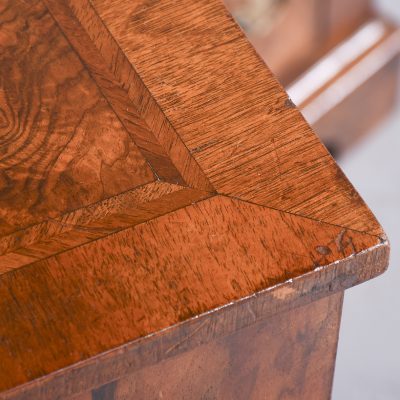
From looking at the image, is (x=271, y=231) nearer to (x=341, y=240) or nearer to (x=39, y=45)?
(x=341, y=240)

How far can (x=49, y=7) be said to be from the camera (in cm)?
79

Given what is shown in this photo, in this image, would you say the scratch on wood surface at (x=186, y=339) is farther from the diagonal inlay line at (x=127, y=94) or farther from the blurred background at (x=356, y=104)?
the blurred background at (x=356, y=104)

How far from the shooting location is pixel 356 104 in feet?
5.78

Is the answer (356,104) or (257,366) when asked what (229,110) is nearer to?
(257,366)

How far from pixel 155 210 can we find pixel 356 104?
3.82ft

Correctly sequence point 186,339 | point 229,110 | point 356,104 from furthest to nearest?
1. point 356,104
2. point 229,110
3. point 186,339

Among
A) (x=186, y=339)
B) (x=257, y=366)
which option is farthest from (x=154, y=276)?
(x=257, y=366)

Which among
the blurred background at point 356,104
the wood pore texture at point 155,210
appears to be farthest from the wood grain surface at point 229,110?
the blurred background at point 356,104

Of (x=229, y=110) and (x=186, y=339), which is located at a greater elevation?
(x=229, y=110)

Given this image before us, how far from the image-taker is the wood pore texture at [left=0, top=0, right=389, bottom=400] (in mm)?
591

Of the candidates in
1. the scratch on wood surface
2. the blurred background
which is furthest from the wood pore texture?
the blurred background

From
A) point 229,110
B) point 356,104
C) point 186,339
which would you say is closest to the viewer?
point 186,339

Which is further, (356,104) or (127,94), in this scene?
(356,104)

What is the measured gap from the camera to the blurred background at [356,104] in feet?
5.09
